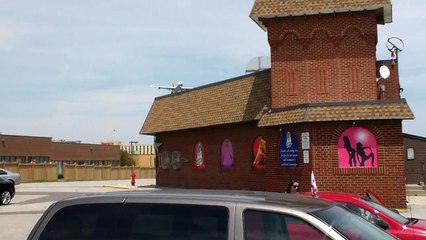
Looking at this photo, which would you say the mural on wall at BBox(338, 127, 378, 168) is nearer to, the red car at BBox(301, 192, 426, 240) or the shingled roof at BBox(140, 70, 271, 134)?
the shingled roof at BBox(140, 70, 271, 134)

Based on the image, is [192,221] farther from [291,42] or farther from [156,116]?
[156,116]

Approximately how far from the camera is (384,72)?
2006cm

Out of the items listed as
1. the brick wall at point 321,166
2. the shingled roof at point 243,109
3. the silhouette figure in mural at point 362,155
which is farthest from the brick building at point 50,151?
the silhouette figure in mural at point 362,155

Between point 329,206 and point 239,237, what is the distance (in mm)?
801

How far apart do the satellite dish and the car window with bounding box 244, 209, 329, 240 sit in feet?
56.9

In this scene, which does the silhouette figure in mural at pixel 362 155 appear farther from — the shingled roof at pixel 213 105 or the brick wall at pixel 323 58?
the shingled roof at pixel 213 105

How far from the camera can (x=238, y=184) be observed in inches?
974

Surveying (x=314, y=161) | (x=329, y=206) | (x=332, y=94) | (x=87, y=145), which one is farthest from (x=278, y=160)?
(x=87, y=145)

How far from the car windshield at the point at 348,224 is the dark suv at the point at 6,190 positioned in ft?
69.1

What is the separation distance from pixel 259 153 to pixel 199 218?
19.3 metres

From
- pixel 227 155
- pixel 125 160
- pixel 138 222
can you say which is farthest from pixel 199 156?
pixel 125 160

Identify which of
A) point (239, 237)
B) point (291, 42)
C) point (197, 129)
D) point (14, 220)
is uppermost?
point (291, 42)

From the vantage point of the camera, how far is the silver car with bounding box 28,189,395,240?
382 centimetres

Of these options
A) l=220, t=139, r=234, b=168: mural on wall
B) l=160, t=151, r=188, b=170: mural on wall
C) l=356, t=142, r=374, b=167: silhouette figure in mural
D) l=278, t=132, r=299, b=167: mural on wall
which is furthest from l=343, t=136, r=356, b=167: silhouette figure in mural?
l=160, t=151, r=188, b=170: mural on wall
